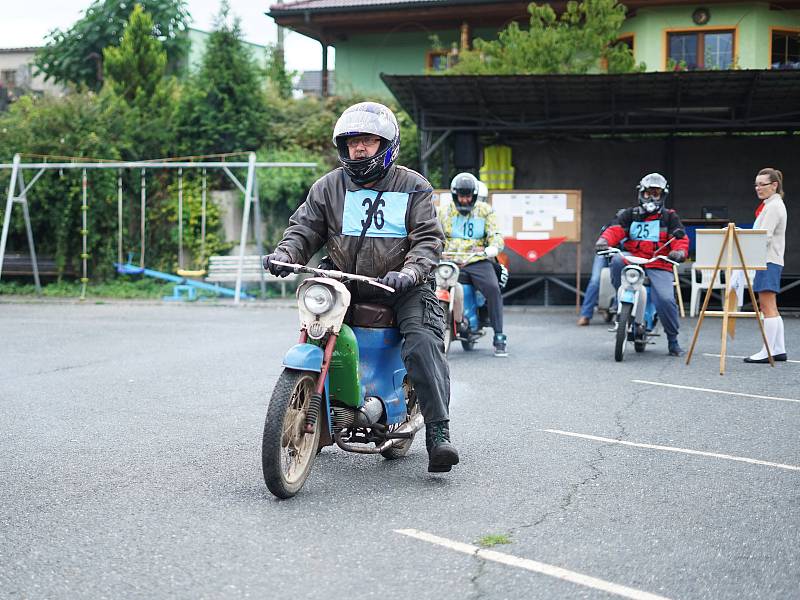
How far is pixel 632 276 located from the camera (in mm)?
11414

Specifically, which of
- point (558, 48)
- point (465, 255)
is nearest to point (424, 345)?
point (465, 255)

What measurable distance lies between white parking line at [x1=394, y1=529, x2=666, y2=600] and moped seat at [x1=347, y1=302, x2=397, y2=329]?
129 centimetres

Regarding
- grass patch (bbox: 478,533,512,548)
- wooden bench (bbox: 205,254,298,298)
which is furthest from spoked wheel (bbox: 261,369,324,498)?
wooden bench (bbox: 205,254,298,298)

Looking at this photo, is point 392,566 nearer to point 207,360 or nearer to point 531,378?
point 531,378

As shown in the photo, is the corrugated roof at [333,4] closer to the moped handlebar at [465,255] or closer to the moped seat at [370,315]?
the moped handlebar at [465,255]

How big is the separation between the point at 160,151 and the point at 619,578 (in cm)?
2041

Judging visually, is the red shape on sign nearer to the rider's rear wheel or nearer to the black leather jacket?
the rider's rear wheel

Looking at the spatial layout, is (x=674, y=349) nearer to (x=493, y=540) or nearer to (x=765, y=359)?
(x=765, y=359)

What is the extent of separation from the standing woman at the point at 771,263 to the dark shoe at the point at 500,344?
2426 mm

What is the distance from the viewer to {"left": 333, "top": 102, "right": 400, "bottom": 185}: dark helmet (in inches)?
217

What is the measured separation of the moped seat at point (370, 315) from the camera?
18.4 ft

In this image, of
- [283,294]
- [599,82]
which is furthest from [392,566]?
[283,294]

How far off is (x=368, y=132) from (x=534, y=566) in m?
2.36

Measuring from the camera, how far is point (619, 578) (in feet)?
13.2
